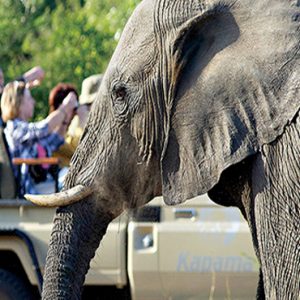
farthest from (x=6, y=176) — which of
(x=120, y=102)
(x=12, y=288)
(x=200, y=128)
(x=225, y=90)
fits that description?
(x=225, y=90)

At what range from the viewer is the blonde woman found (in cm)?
946

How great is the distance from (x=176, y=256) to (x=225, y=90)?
4453 millimetres

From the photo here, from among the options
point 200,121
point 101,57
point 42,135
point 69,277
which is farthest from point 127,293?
point 101,57

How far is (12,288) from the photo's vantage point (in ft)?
30.4

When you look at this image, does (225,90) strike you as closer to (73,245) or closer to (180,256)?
(73,245)

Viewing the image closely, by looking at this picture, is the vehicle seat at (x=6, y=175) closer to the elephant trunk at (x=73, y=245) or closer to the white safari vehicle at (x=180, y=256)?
the white safari vehicle at (x=180, y=256)

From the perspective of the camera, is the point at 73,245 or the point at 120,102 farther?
the point at 73,245

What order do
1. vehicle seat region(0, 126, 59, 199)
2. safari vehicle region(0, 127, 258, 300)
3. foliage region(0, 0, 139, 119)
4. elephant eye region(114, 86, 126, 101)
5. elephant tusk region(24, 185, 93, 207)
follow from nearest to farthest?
elephant eye region(114, 86, 126, 101) → elephant tusk region(24, 185, 93, 207) → safari vehicle region(0, 127, 258, 300) → vehicle seat region(0, 126, 59, 199) → foliage region(0, 0, 139, 119)

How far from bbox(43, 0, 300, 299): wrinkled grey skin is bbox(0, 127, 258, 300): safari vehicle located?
3.72 meters

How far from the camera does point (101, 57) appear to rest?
23.1 meters

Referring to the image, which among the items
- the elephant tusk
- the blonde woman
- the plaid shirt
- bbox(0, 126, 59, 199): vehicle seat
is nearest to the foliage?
the blonde woman

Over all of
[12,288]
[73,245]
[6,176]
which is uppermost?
[73,245]

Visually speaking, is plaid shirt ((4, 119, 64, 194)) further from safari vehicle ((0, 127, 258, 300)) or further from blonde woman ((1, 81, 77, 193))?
safari vehicle ((0, 127, 258, 300))

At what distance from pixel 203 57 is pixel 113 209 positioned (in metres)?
0.78
